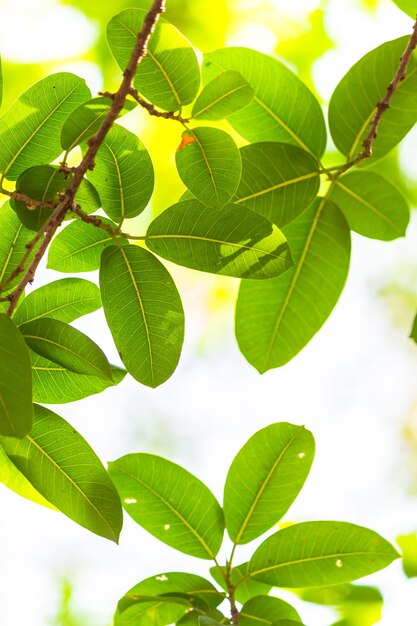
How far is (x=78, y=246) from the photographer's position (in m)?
1.12

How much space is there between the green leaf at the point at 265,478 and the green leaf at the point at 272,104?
54cm

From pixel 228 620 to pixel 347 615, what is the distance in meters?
0.71

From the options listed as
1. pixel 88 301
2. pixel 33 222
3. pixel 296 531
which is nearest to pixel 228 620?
pixel 296 531

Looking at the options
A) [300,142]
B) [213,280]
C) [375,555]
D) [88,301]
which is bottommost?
[375,555]

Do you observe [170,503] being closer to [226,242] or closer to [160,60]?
[226,242]

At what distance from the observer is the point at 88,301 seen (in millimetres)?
1162

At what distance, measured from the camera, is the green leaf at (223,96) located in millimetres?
1012

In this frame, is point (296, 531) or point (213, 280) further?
point (213, 280)

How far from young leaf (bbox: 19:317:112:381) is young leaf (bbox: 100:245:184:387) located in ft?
0.22

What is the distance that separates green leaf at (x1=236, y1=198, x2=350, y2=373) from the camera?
4.63ft

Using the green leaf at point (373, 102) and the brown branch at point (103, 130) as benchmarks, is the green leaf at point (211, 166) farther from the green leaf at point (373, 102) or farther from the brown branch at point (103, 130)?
the green leaf at point (373, 102)

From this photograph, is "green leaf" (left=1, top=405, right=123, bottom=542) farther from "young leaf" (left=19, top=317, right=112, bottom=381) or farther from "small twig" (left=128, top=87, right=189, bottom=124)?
"small twig" (left=128, top=87, right=189, bottom=124)

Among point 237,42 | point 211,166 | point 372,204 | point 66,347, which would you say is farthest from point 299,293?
point 237,42

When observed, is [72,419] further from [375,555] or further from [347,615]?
[375,555]
